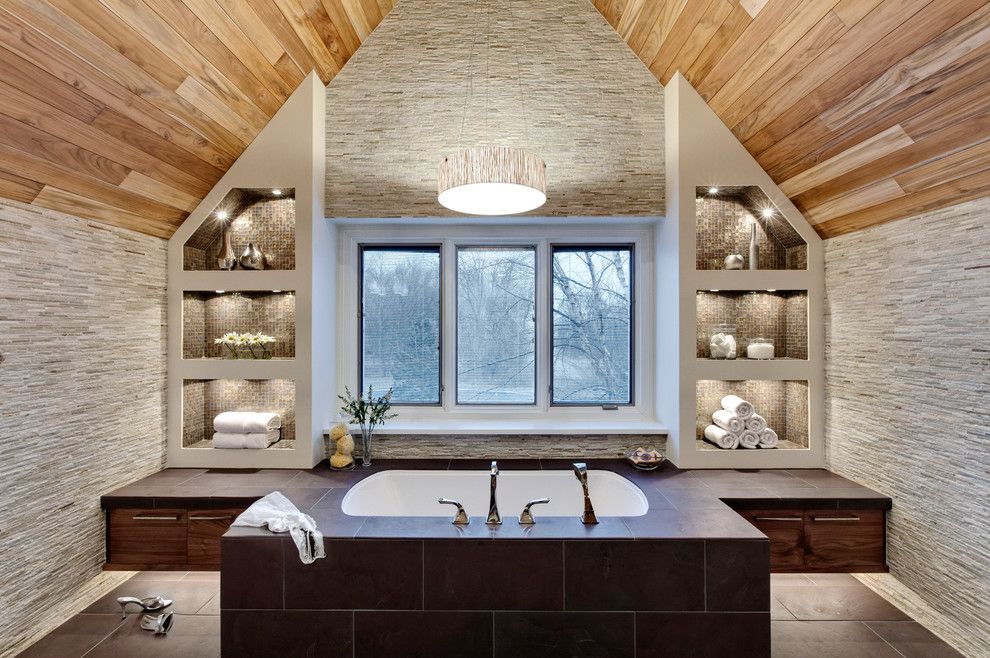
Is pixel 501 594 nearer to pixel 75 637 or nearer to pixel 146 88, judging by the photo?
pixel 75 637

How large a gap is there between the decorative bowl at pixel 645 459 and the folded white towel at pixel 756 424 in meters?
0.54

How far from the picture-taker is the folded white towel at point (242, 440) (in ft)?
8.93

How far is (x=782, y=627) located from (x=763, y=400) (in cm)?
129

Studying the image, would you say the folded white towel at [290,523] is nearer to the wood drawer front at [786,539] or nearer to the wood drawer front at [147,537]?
the wood drawer front at [147,537]

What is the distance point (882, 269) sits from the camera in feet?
7.60

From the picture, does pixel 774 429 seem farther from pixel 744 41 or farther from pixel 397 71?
pixel 397 71

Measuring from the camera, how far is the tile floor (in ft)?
6.53

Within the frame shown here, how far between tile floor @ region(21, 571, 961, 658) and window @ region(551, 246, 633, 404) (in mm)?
1404

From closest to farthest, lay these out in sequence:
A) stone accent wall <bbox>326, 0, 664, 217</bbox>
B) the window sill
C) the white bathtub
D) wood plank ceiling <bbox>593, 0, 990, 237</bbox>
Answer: wood plank ceiling <bbox>593, 0, 990, 237</bbox> < the white bathtub < stone accent wall <bbox>326, 0, 664, 217</bbox> < the window sill

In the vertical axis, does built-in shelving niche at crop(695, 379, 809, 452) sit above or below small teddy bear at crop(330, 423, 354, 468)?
above

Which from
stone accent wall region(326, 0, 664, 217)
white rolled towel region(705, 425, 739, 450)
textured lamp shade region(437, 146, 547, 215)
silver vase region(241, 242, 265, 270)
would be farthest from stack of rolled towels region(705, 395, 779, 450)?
silver vase region(241, 242, 265, 270)

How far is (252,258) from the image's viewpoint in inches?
109

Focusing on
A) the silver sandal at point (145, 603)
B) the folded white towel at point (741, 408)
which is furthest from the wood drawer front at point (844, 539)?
the silver sandal at point (145, 603)

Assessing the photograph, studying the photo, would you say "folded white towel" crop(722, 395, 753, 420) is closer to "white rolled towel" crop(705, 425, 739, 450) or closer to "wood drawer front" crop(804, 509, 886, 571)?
"white rolled towel" crop(705, 425, 739, 450)
